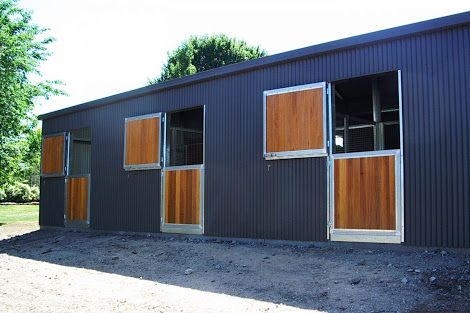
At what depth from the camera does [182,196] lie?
10156mm

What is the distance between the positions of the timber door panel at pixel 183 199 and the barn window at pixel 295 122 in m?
1.97

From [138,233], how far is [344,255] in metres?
5.53

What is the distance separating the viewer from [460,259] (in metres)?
6.24

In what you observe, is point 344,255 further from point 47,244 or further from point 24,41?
point 24,41

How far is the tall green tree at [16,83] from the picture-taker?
57.7ft

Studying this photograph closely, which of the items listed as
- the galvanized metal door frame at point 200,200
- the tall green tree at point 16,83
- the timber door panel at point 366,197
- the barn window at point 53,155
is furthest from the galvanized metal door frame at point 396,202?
the tall green tree at point 16,83

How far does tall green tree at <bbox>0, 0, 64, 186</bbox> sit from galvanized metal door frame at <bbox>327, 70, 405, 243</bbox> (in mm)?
13808

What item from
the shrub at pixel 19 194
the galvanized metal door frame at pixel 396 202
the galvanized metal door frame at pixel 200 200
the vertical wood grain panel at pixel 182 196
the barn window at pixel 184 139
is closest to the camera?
the galvanized metal door frame at pixel 396 202

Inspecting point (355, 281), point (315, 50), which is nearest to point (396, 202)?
point (355, 281)

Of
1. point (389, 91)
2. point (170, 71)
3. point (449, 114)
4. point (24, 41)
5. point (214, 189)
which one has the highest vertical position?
point (170, 71)

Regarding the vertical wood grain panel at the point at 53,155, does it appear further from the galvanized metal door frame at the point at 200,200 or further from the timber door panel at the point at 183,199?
the timber door panel at the point at 183,199

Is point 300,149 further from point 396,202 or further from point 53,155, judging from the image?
point 53,155

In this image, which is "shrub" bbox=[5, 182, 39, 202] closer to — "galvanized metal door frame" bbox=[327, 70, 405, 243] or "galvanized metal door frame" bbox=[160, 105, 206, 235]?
"galvanized metal door frame" bbox=[160, 105, 206, 235]

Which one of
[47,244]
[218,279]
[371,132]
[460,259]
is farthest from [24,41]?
[460,259]
